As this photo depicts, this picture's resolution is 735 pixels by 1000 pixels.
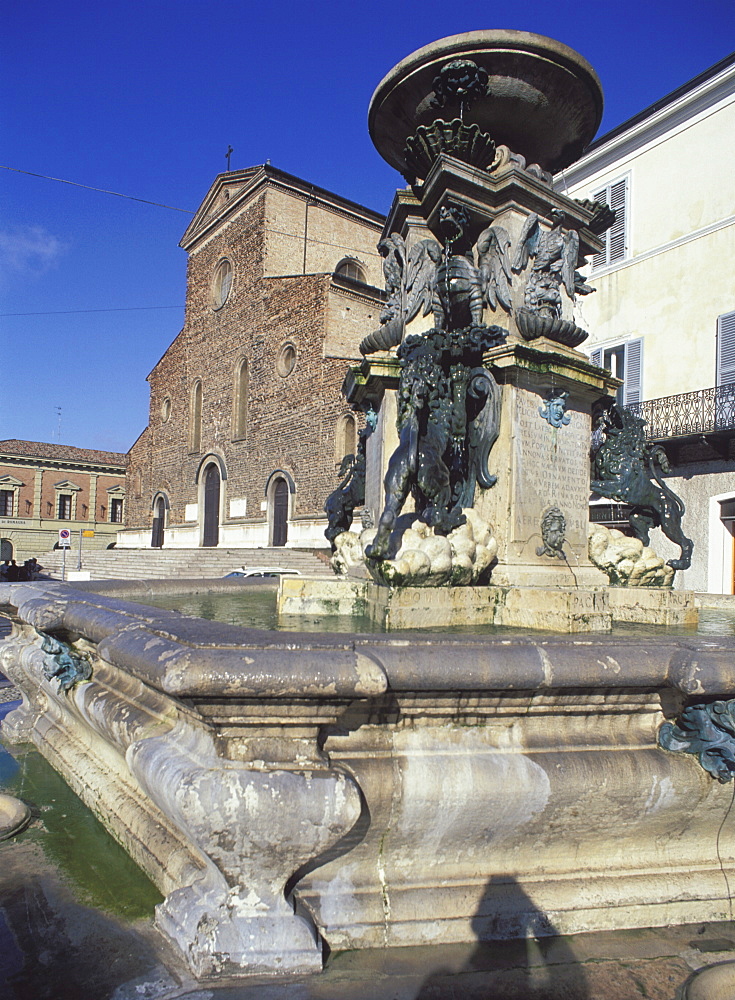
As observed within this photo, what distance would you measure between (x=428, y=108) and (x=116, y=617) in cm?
431

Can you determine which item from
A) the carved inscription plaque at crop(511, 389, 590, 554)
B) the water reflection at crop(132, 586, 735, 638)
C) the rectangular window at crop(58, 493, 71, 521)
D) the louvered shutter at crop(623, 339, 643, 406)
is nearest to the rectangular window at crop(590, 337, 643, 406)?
the louvered shutter at crop(623, 339, 643, 406)

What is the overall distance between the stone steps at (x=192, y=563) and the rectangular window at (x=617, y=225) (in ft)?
37.0

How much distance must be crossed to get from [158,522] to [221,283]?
42.7ft

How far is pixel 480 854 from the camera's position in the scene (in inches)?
97.7

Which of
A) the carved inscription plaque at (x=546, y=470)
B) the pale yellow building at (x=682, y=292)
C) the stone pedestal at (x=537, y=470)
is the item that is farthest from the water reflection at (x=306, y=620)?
the pale yellow building at (x=682, y=292)

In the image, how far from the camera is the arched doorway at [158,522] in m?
37.9

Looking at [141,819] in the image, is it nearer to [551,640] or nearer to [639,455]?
[551,640]

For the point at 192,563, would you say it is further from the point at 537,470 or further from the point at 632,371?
the point at 537,470

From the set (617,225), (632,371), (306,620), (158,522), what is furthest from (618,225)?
(158,522)

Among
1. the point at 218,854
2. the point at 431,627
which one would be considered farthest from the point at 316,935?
the point at 431,627

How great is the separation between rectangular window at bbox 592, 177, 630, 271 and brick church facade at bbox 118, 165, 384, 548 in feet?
36.2

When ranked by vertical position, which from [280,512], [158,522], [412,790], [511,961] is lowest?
[511,961]

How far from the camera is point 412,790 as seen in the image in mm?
2377

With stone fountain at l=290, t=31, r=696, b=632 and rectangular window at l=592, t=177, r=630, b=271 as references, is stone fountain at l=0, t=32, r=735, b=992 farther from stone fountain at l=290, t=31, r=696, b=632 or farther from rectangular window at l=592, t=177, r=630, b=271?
rectangular window at l=592, t=177, r=630, b=271
